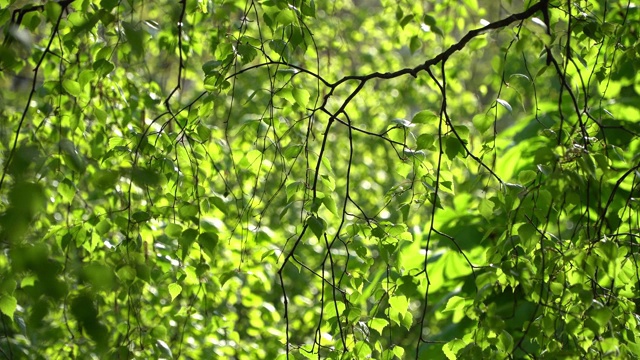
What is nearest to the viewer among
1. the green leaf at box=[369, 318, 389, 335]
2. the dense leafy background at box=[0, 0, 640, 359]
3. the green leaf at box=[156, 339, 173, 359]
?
the dense leafy background at box=[0, 0, 640, 359]

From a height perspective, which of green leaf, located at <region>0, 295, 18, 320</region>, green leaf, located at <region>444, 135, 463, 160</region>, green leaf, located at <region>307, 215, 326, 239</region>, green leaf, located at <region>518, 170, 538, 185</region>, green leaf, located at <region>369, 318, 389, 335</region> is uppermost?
green leaf, located at <region>444, 135, 463, 160</region>

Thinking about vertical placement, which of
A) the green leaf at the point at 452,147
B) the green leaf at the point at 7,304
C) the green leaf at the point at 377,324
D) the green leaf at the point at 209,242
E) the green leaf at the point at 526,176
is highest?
the green leaf at the point at 452,147

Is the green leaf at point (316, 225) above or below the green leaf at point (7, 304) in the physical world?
above

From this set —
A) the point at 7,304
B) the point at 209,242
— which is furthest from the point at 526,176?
the point at 7,304

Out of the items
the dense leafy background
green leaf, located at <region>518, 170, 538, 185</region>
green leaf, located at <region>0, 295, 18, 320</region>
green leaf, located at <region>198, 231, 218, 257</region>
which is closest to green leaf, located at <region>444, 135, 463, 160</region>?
the dense leafy background

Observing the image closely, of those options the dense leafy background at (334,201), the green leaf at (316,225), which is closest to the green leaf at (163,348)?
the dense leafy background at (334,201)

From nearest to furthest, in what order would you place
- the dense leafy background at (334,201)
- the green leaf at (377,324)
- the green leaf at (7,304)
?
1. the dense leafy background at (334,201)
2. the green leaf at (7,304)
3. the green leaf at (377,324)

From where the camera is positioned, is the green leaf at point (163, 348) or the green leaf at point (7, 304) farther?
the green leaf at point (163, 348)

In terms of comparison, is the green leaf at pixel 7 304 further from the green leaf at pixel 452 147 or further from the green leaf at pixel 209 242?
the green leaf at pixel 452 147

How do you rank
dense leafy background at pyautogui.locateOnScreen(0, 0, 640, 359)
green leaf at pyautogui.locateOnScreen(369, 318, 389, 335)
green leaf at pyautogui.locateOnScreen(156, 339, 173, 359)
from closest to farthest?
dense leafy background at pyautogui.locateOnScreen(0, 0, 640, 359) < green leaf at pyautogui.locateOnScreen(369, 318, 389, 335) < green leaf at pyautogui.locateOnScreen(156, 339, 173, 359)

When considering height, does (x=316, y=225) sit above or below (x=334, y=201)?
below

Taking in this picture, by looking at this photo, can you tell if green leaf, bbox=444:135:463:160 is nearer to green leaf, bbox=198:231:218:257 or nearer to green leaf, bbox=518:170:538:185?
green leaf, bbox=518:170:538:185

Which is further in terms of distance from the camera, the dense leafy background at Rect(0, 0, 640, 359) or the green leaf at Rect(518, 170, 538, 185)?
the green leaf at Rect(518, 170, 538, 185)

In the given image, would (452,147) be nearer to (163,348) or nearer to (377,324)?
(377,324)
